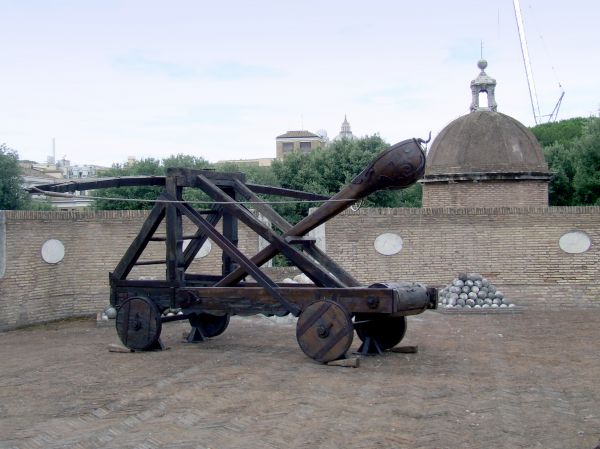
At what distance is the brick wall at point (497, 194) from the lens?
2364 centimetres

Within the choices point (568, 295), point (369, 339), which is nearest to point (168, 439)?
point (369, 339)

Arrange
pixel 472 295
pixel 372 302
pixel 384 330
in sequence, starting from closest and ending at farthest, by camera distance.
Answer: pixel 372 302
pixel 384 330
pixel 472 295

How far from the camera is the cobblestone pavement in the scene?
20.8 ft

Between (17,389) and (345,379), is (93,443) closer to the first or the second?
(17,389)

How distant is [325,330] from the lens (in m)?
9.29

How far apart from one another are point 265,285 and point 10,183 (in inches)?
912

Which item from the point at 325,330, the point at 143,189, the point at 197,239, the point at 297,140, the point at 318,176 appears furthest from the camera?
the point at 297,140

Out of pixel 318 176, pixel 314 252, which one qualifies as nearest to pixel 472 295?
pixel 314 252

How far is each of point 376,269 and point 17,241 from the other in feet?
23.7

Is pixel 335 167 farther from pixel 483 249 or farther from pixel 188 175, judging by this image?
pixel 188 175

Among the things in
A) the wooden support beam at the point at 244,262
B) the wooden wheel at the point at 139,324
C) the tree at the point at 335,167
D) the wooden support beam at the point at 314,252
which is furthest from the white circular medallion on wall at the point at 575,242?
the tree at the point at 335,167

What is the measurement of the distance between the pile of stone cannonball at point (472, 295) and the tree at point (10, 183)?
19729mm

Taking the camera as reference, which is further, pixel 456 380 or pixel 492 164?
pixel 492 164

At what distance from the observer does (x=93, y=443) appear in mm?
6160
